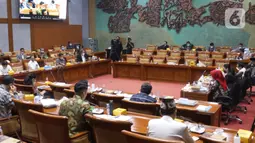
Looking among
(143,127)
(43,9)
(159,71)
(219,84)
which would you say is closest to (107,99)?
(143,127)

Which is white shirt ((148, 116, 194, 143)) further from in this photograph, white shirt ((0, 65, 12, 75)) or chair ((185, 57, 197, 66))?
chair ((185, 57, 197, 66))

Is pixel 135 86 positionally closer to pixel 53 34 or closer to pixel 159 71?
pixel 159 71

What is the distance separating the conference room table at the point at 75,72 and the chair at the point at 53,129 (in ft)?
17.7

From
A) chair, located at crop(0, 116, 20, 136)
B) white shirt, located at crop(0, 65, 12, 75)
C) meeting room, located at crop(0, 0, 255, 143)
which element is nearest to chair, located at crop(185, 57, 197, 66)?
meeting room, located at crop(0, 0, 255, 143)

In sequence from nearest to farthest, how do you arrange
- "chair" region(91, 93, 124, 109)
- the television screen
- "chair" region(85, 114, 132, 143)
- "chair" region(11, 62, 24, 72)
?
"chair" region(85, 114, 132, 143) → "chair" region(91, 93, 124, 109) → "chair" region(11, 62, 24, 72) → the television screen

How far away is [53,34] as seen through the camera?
629 inches

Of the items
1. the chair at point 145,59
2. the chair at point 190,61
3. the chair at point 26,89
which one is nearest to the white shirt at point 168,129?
the chair at point 26,89

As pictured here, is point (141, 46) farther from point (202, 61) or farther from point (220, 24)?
point (202, 61)

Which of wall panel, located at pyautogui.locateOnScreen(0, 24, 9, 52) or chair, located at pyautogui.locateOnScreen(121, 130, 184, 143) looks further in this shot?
wall panel, located at pyautogui.locateOnScreen(0, 24, 9, 52)

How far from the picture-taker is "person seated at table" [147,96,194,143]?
8.29 ft

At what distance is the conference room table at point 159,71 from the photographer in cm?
991

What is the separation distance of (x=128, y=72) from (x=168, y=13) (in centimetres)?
594

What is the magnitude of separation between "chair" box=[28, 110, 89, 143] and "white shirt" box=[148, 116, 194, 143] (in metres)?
1.05

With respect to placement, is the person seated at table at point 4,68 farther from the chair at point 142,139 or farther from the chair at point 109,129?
the chair at point 142,139
